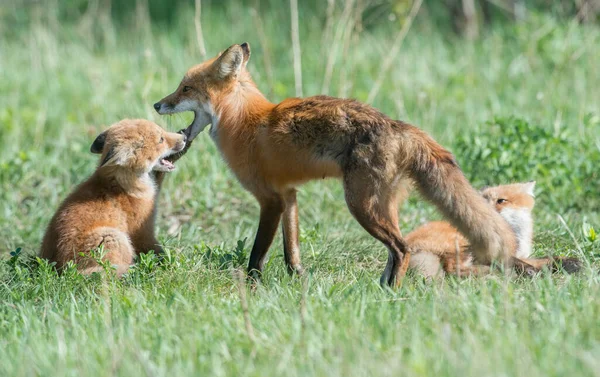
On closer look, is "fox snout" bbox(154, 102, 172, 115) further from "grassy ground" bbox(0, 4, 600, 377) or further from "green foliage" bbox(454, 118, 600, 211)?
"green foliage" bbox(454, 118, 600, 211)

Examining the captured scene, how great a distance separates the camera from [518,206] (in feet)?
21.2

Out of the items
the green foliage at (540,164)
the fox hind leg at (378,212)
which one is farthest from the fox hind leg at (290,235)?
the green foliage at (540,164)

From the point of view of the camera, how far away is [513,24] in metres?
12.5

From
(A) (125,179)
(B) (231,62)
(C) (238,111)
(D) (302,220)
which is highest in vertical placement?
(B) (231,62)

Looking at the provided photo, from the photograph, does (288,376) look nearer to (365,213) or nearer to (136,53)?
(365,213)

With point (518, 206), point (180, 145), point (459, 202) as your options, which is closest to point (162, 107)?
point (180, 145)

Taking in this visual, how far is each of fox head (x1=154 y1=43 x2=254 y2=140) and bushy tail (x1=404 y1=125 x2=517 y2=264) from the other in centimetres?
157

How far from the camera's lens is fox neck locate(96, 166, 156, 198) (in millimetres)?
6066

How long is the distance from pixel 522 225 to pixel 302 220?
2.13 metres

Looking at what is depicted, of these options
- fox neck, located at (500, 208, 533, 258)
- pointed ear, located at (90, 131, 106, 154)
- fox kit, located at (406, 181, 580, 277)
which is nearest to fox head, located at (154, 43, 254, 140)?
pointed ear, located at (90, 131, 106, 154)

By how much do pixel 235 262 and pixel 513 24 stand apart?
27.3 feet

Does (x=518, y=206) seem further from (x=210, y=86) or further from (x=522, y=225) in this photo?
(x=210, y=86)

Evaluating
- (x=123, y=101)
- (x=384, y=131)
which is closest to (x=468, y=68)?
(x=123, y=101)

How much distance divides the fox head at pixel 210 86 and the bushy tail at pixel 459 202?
1.57 m
